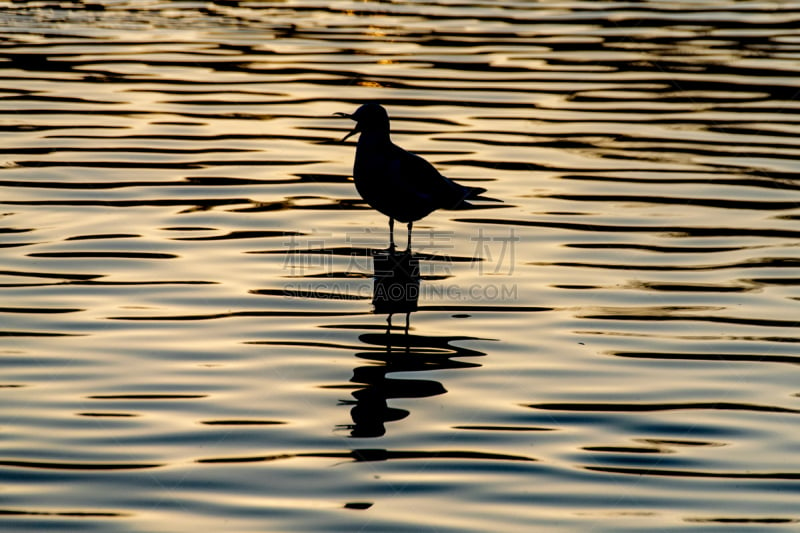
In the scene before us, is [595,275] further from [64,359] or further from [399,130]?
[399,130]

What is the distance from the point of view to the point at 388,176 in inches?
387

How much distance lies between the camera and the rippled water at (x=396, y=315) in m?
5.71

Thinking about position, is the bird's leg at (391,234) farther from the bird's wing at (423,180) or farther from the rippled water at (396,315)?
the bird's wing at (423,180)

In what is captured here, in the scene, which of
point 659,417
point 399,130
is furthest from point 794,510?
point 399,130

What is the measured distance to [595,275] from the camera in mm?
9156

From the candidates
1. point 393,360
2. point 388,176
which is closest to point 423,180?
point 388,176

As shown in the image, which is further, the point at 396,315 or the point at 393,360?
the point at 396,315

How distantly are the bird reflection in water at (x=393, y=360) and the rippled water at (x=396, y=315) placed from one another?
29 millimetres

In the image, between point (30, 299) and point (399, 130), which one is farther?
point (399, 130)

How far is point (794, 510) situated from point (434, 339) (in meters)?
2.91

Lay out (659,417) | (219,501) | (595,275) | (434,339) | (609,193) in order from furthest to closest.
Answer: (609,193) → (595,275) → (434,339) → (659,417) → (219,501)

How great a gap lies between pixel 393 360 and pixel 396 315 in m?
1.00

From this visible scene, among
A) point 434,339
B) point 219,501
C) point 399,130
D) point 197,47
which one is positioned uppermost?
point 197,47

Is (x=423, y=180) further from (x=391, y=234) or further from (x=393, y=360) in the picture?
Result: (x=393, y=360)
